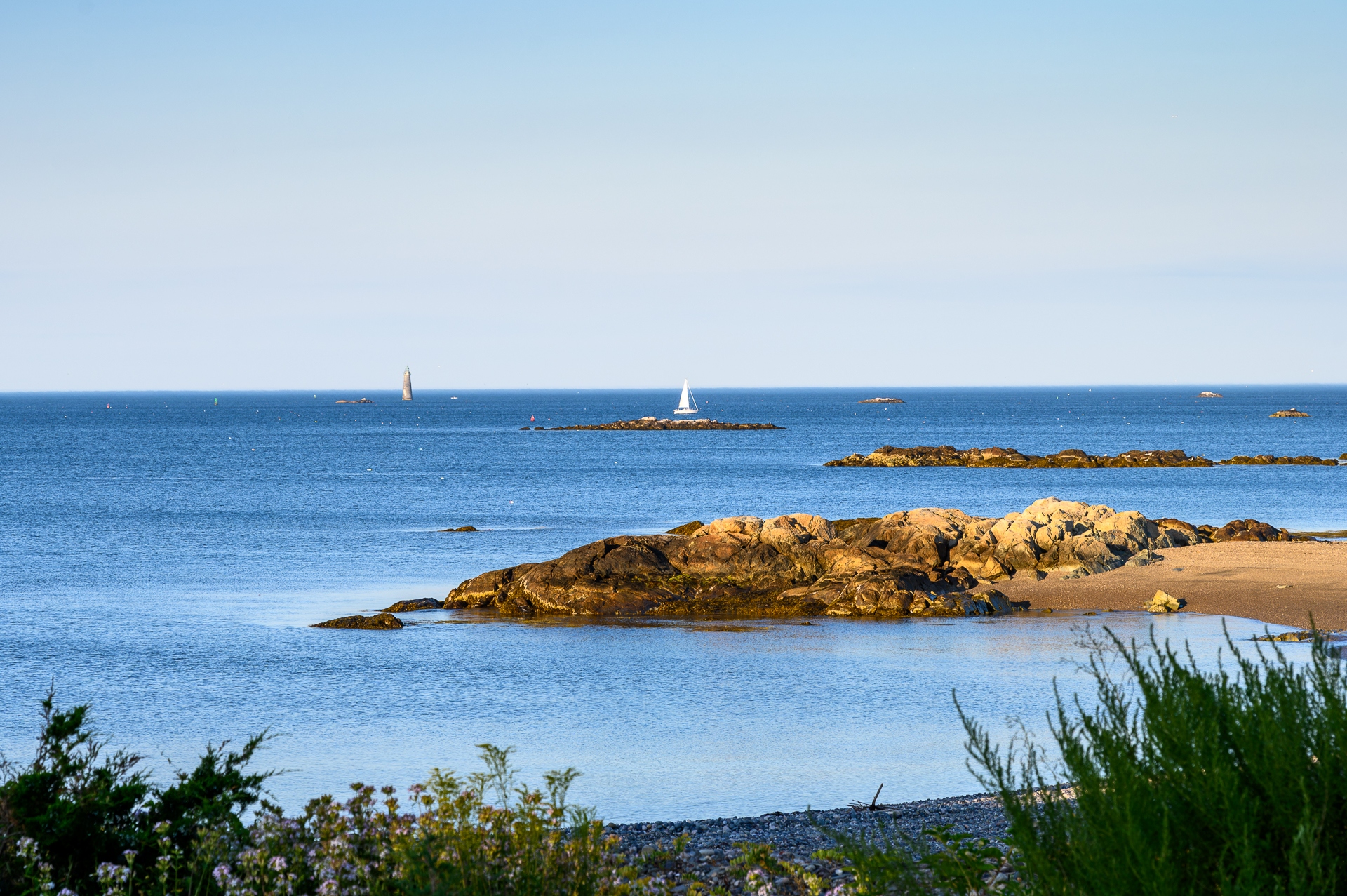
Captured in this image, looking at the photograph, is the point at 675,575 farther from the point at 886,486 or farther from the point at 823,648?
the point at 886,486

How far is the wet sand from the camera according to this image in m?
27.8

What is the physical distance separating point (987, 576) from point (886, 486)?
39.9 meters

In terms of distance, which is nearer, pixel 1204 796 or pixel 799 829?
pixel 1204 796

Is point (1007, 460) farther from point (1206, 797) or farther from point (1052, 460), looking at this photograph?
point (1206, 797)

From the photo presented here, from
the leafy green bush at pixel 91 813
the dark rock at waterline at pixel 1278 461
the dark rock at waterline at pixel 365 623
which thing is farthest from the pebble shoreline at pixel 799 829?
the dark rock at waterline at pixel 1278 461

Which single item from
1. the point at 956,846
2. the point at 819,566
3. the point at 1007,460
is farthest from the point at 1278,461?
the point at 956,846

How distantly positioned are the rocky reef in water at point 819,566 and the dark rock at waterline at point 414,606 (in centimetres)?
29

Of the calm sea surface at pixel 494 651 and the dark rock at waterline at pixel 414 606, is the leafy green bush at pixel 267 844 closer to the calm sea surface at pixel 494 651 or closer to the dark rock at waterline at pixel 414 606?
the calm sea surface at pixel 494 651

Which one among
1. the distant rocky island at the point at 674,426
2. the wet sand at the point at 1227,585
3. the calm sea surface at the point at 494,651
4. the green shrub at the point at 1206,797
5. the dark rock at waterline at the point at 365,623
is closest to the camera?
the green shrub at the point at 1206,797

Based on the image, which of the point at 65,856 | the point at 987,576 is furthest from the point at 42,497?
the point at 65,856

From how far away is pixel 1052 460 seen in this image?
89.4 m

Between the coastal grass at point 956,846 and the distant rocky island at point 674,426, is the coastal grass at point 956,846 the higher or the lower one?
the higher one

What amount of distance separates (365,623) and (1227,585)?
1993 centimetres

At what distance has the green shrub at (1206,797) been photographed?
468 centimetres
